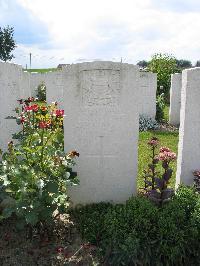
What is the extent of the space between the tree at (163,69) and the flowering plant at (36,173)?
1584 centimetres

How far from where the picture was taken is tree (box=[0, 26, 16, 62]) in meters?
33.5

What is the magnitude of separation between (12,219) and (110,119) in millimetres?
1924

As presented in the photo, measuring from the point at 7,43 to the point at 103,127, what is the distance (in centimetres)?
3196

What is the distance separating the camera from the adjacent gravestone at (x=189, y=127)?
466 cm

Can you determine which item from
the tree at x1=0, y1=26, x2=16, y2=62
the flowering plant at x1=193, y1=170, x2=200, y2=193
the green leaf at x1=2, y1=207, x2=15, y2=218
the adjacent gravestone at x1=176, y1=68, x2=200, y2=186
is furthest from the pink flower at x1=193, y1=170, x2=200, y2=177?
the tree at x1=0, y1=26, x2=16, y2=62

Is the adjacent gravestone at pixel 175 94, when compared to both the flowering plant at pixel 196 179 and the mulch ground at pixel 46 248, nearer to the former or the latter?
the flowering plant at pixel 196 179

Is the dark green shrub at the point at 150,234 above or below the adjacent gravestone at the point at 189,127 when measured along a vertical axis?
below

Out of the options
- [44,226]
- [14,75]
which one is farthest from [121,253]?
[14,75]

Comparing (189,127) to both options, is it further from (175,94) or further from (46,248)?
(175,94)

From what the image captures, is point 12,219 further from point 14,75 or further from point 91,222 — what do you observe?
point 14,75

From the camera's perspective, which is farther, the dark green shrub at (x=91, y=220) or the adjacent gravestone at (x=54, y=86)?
the adjacent gravestone at (x=54, y=86)

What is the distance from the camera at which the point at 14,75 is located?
16.2ft

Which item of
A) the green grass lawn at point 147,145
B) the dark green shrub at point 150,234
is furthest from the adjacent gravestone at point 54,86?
the dark green shrub at point 150,234

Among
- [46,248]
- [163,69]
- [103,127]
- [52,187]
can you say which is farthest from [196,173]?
[163,69]
